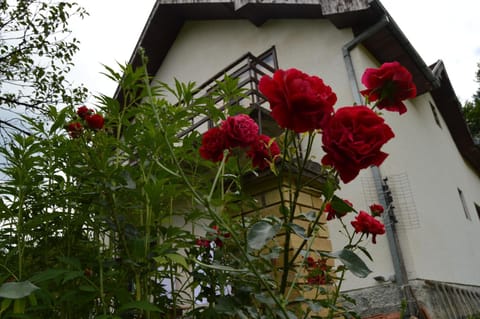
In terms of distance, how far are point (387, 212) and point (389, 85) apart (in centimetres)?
301

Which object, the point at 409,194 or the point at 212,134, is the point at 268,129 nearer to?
the point at 409,194

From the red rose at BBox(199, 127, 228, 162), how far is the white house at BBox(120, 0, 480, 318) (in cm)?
101

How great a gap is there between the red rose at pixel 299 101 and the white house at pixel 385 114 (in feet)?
4.11

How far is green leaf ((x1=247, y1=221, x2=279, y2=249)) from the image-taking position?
599 mm

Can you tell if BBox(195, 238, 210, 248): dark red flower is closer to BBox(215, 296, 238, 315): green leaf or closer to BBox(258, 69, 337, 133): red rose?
BBox(215, 296, 238, 315): green leaf

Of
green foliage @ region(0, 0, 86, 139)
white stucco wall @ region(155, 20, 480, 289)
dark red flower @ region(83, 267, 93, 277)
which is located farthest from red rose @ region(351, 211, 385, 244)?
green foliage @ region(0, 0, 86, 139)

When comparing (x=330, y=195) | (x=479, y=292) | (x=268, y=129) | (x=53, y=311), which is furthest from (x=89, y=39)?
(x=479, y=292)

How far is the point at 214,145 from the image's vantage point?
2.62 feet

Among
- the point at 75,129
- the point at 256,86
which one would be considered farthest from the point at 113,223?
the point at 256,86

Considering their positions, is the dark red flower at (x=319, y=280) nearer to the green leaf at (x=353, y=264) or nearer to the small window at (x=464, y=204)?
the green leaf at (x=353, y=264)

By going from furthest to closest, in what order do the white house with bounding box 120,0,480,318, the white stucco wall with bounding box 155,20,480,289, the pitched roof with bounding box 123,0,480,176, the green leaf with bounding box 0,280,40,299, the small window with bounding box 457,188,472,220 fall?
1. the small window with bounding box 457,188,472,220
2. the pitched roof with bounding box 123,0,480,176
3. the white stucco wall with bounding box 155,20,480,289
4. the white house with bounding box 120,0,480,318
5. the green leaf with bounding box 0,280,40,299

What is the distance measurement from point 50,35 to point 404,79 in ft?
14.7

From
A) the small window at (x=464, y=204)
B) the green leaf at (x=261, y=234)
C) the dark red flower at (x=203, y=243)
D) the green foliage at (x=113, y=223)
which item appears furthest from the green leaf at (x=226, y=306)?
the small window at (x=464, y=204)

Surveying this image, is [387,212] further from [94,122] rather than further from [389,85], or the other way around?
[94,122]
